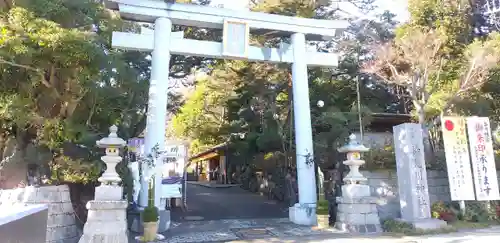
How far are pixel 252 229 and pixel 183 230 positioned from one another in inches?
65.1

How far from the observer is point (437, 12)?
11.4m

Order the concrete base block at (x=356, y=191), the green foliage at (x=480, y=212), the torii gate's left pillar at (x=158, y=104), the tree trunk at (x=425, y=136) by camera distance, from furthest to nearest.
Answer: the tree trunk at (x=425, y=136)
the green foliage at (x=480, y=212)
the concrete base block at (x=356, y=191)
the torii gate's left pillar at (x=158, y=104)

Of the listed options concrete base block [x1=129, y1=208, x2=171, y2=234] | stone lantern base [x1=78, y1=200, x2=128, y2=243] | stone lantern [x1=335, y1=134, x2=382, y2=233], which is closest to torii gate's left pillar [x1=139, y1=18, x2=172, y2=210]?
concrete base block [x1=129, y1=208, x2=171, y2=234]

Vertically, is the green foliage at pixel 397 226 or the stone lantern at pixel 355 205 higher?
the stone lantern at pixel 355 205

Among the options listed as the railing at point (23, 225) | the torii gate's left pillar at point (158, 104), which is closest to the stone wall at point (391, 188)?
the torii gate's left pillar at point (158, 104)

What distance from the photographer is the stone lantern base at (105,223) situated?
655 cm

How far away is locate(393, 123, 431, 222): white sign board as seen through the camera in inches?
335

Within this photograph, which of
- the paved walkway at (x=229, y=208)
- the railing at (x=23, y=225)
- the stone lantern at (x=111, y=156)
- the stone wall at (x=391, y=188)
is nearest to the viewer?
the railing at (x=23, y=225)

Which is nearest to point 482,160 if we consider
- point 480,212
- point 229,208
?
point 480,212

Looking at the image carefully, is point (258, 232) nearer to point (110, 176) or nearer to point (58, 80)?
point (110, 176)

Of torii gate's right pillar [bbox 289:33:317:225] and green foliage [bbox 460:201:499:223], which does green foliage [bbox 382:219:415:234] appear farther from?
green foliage [bbox 460:201:499:223]

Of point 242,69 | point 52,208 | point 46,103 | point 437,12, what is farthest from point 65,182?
point 437,12

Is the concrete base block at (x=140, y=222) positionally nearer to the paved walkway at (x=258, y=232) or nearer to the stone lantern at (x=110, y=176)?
the paved walkway at (x=258, y=232)

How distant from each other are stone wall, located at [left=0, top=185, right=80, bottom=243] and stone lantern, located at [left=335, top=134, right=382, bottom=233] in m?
5.94
